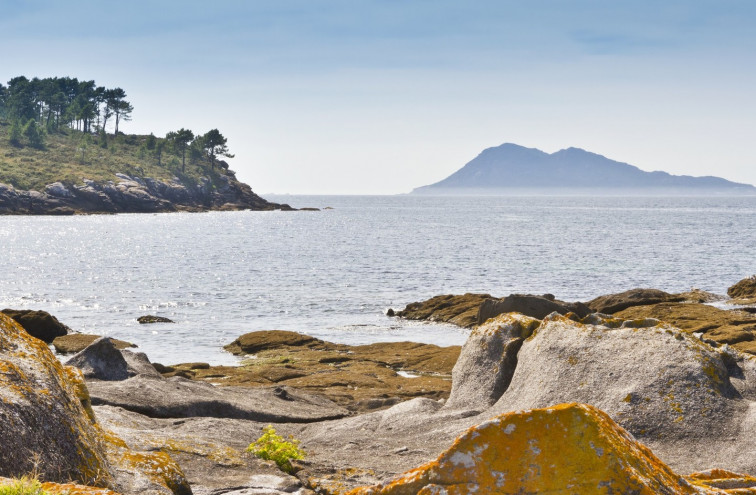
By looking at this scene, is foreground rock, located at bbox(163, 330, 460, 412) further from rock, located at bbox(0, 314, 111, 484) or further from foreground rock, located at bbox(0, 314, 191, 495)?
rock, located at bbox(0, 314, 111, 484)

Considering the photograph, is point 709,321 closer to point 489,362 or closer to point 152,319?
point 489,362

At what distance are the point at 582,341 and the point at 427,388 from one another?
44.5 ft

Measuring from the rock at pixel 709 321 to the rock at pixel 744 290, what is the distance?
16.3 metres

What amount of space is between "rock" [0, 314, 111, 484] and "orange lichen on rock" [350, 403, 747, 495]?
3.71m

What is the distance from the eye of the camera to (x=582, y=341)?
50.2ft

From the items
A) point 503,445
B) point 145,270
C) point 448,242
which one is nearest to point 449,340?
point 503,445

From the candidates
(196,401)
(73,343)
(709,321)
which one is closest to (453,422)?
(196,401)

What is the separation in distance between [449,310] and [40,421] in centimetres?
4757

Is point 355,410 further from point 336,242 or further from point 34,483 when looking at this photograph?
point 336,242

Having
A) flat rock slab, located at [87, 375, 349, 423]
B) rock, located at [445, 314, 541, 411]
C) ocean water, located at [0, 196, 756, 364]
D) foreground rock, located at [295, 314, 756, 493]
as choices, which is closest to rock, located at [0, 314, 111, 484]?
foreground rock, located at [295, 314, 756, 493]

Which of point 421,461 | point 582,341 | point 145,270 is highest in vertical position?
point 582,341

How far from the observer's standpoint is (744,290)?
6438 centimetres

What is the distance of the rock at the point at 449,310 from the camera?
5197cm

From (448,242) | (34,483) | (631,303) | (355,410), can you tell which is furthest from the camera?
(448,242)
